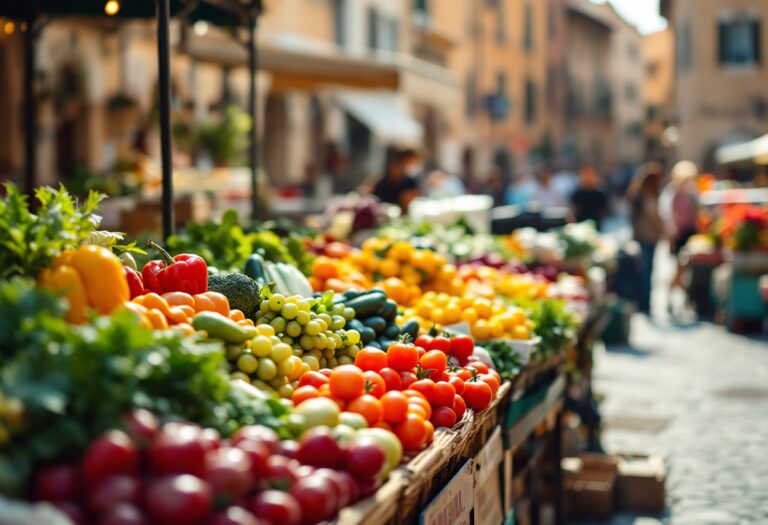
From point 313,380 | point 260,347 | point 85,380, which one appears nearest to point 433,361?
point 313,380

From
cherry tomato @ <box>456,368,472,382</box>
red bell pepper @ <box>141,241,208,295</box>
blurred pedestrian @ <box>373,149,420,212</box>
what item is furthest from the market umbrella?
blurred pedestrian @ <box>373,149,420,212</box>

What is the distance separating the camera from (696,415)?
8789mm

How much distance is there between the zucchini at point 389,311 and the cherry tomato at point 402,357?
796 millimetres

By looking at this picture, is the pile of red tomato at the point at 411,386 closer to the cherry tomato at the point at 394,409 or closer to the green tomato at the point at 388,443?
the cherry tomato at the point at 394,409

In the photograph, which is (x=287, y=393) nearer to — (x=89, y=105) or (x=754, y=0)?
(x=89, y=105)

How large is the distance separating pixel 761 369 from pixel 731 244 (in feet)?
9.79

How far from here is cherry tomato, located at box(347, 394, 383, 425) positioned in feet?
10.7

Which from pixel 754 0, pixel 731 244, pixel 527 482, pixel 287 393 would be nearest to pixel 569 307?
pixel 527 482

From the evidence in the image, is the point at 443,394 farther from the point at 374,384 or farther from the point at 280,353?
the point at 280,353

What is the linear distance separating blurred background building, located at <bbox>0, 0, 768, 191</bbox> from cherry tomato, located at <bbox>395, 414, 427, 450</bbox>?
6194mm

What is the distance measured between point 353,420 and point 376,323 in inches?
60.8

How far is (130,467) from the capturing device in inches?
90.5

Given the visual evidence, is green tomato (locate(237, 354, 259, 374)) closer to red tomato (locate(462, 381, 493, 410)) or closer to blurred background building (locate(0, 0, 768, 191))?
red tomato (locate(462, 381, 493, 410))

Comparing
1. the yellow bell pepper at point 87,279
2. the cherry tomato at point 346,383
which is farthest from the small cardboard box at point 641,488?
the yellow bell pepper at point 87,279
